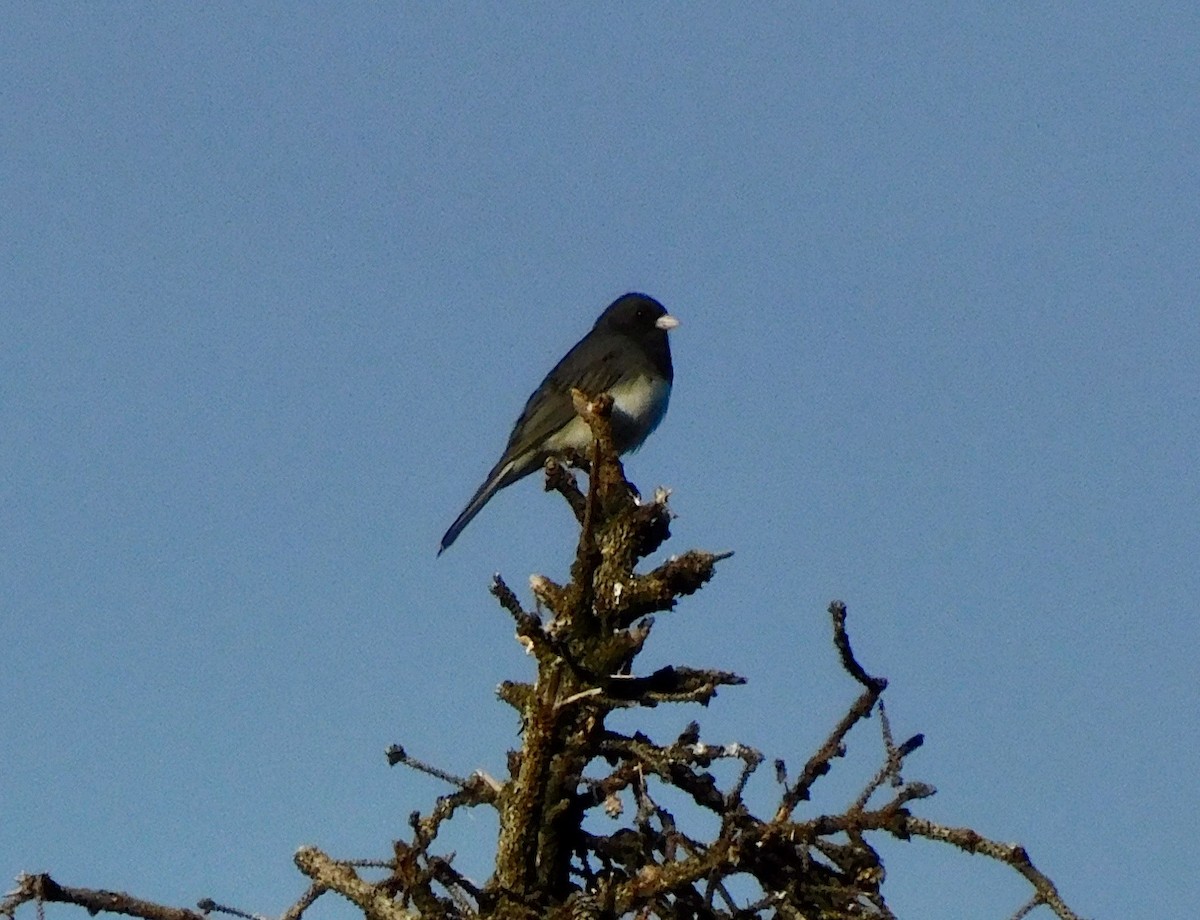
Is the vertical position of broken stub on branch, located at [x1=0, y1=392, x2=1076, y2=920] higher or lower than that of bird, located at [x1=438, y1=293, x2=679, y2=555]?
lower

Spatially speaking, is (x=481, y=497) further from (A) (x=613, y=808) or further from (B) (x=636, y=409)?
(A) (x=613, y=808)

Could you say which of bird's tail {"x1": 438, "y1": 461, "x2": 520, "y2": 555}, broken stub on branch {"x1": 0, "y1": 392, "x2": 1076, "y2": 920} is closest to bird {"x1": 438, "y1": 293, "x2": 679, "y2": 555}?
bird's tail {"x1": 438, "y1": 461, "x2": 520, "y2": 555}

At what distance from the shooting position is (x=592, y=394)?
995 centimetres

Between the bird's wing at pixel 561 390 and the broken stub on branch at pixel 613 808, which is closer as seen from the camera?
the broken stub on branch at pixel 613 808

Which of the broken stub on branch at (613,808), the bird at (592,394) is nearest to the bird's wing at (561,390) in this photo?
the bird at (592,394)

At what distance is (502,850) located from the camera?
13.4 feet

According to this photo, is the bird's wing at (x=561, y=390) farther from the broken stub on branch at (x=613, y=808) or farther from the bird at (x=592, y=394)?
the broken stub on branch at (x=613, y=808)

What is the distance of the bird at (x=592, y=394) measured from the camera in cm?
1053

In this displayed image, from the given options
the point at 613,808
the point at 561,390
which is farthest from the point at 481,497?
the point at 613,808

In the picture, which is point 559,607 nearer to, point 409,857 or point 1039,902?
point 409,857

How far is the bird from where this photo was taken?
10531 millimetres

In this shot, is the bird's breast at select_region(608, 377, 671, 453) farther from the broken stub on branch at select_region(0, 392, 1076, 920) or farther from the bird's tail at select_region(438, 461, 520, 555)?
the broken stub on branch at select_region(0, 392, 1076, 920)

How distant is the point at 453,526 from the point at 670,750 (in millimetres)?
6422

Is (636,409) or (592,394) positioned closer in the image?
(592,394)
